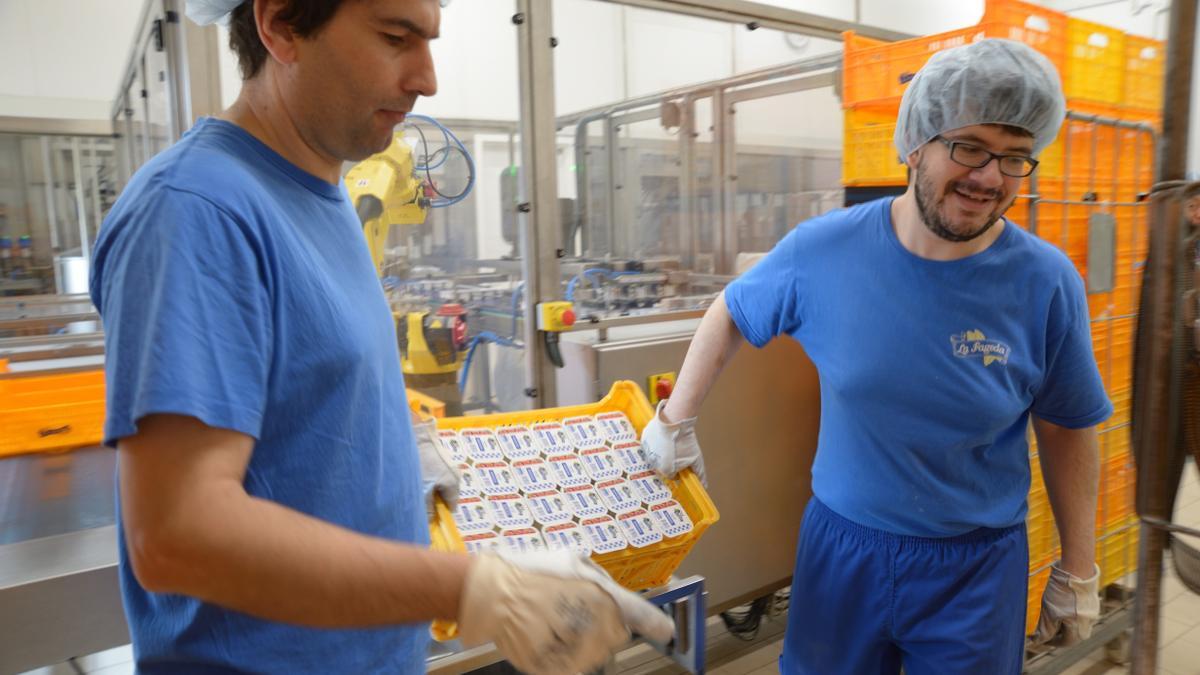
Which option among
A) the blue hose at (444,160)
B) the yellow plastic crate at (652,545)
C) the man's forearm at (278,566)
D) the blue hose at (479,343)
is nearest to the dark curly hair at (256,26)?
the man's forearm at (278,566)

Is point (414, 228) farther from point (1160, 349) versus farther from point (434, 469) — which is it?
point (1160, 349)

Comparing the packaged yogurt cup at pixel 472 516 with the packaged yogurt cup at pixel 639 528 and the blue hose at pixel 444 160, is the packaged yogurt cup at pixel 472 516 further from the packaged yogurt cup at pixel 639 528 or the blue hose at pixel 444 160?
the blue hose at pixel 444 160

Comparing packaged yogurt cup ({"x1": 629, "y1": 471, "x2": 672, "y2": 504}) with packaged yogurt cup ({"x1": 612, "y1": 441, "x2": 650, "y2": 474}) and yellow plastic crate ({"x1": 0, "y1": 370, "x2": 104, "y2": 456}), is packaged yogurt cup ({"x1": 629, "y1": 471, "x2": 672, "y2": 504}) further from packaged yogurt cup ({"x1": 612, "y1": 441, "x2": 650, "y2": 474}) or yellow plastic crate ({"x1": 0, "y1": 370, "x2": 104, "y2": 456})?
yellow plastic crate ({"x1": 0, "y1": 370, "x2": 104, "y2": 456})

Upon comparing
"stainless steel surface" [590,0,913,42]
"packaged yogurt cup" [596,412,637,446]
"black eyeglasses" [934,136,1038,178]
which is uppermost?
"stainless steel surface" [590,0,913,42]

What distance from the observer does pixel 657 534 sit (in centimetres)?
141

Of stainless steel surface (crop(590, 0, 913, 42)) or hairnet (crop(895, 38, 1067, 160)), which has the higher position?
stainless steel surface (crop(590, 0, 913, 42))

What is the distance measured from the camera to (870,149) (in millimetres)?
2381

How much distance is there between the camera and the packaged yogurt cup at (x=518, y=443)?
1.44 meters

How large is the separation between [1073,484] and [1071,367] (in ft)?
0.83

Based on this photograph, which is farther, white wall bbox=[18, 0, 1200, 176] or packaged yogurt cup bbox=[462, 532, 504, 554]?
white wall bbox=[18, 0, 1200, 176]

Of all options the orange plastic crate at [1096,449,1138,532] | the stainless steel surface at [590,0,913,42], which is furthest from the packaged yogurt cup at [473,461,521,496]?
the orange plastic crate at [1096,449,1138,532]

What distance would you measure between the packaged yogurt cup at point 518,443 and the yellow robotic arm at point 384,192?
66cm

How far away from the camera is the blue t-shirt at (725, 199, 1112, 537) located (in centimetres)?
133

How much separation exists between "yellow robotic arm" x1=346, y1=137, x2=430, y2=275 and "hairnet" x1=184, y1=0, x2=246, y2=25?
3.07 feet
